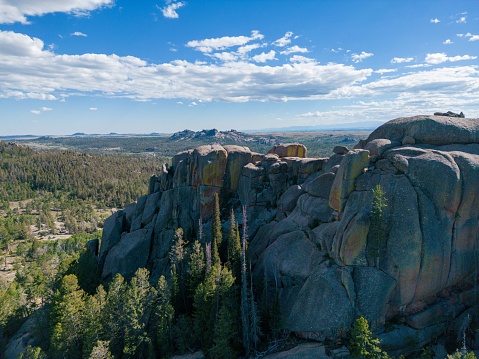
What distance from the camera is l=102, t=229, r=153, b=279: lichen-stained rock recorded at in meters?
54.6

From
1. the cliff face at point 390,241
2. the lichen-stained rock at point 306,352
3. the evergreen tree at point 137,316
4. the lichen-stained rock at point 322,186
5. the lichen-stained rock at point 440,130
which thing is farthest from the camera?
the lichen-stained rock at point 322,186

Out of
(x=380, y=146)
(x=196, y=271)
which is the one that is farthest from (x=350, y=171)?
(x=196, y=271)

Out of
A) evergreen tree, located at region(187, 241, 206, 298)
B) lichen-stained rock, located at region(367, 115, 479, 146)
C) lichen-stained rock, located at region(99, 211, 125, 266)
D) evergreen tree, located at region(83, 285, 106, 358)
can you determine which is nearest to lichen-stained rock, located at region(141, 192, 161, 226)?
lichen-stained rock, located at region(99, 211, 125, 266)

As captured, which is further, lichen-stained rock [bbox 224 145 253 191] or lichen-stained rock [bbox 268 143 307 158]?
lichen-stained rock [bbox 268 143 307 158]

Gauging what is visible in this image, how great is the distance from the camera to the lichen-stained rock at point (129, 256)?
54584 mm

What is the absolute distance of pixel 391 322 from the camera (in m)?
30.7

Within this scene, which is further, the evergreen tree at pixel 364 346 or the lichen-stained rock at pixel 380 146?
the lichen-stained rock at pixel 380 146

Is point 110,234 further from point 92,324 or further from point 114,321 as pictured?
point 92,324

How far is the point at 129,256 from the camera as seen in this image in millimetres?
55094

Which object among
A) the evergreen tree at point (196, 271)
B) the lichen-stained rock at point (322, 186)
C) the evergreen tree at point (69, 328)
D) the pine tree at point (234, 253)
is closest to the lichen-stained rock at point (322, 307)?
the pine tree at point (234, 253)

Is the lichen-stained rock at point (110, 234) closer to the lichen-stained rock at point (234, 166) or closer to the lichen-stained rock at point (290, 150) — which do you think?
the lichen-stained rock at point (234, 166)

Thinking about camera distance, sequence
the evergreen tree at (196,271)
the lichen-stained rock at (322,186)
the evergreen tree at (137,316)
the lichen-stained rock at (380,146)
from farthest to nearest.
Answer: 1. the evergreen tree at (196,271)
2. the lichen-stained rock at (322,186)
3. the evergreen tree at (137,316)
4. the lichen-stained rock at (380,146)

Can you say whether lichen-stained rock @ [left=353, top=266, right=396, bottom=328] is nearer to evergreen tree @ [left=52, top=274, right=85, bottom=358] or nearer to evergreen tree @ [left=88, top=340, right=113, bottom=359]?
evergreen tree @ [left=88, top=340, right=113, bottom=359]

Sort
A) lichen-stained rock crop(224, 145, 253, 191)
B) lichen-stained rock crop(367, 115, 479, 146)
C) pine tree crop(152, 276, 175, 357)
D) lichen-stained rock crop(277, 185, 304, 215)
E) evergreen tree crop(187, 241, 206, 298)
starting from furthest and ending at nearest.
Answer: lichen-stained rock crop(224, 145, 253, 191)
lichen-stained rock crop(277, 185, 304, 215)
evergreen tree crop(187, 241, 206, 298)
pine tree crop(152, 276, 175, 357)
lichen-stained rock crop(367, 115, 479, 146)
